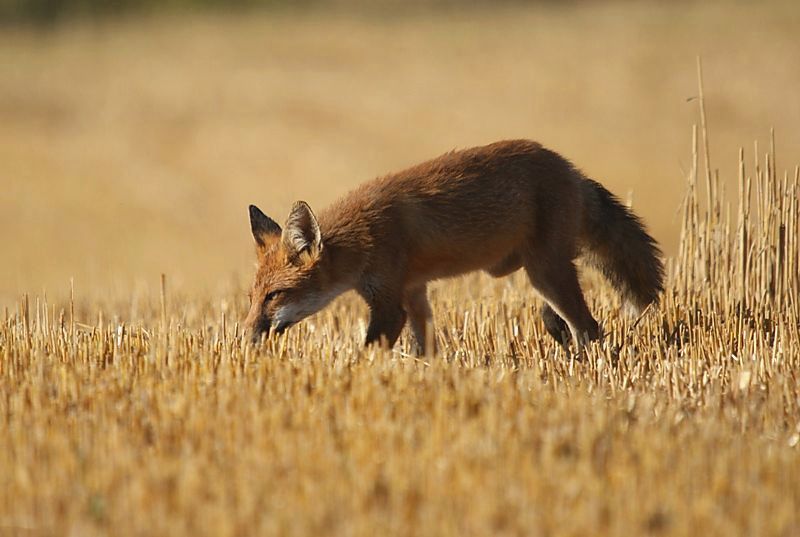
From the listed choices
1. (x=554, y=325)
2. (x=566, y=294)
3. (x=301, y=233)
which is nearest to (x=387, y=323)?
(x=301, y=233)

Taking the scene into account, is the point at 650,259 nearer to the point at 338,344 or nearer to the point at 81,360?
the point at 338,344

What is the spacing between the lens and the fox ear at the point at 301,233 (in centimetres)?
682

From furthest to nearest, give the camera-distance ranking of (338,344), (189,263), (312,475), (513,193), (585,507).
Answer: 1. (189,263)
2. (513,193)
3. (338,344)
4. (312,475)
5. (585,507)

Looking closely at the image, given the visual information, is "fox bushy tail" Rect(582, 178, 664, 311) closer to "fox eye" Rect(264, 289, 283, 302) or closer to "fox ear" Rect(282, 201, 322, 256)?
"fox ear" Rect(282, 201, 322, 256)

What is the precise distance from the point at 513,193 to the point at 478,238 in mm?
397

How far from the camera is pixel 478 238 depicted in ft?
23.9

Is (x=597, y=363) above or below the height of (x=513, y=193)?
below

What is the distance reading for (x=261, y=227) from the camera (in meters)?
7.29

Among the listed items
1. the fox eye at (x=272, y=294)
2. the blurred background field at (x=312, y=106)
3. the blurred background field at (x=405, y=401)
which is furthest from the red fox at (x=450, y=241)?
the blurred background field at (x=312, y=106)

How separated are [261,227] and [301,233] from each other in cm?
48

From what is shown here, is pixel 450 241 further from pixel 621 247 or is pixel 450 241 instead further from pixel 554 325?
pixel 621 247

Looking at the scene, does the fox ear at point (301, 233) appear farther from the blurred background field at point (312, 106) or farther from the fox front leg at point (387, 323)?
the blurred background field at point (312, 106)

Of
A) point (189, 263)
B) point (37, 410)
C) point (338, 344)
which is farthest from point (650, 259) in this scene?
point (189, 263)

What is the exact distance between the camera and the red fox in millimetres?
6945
